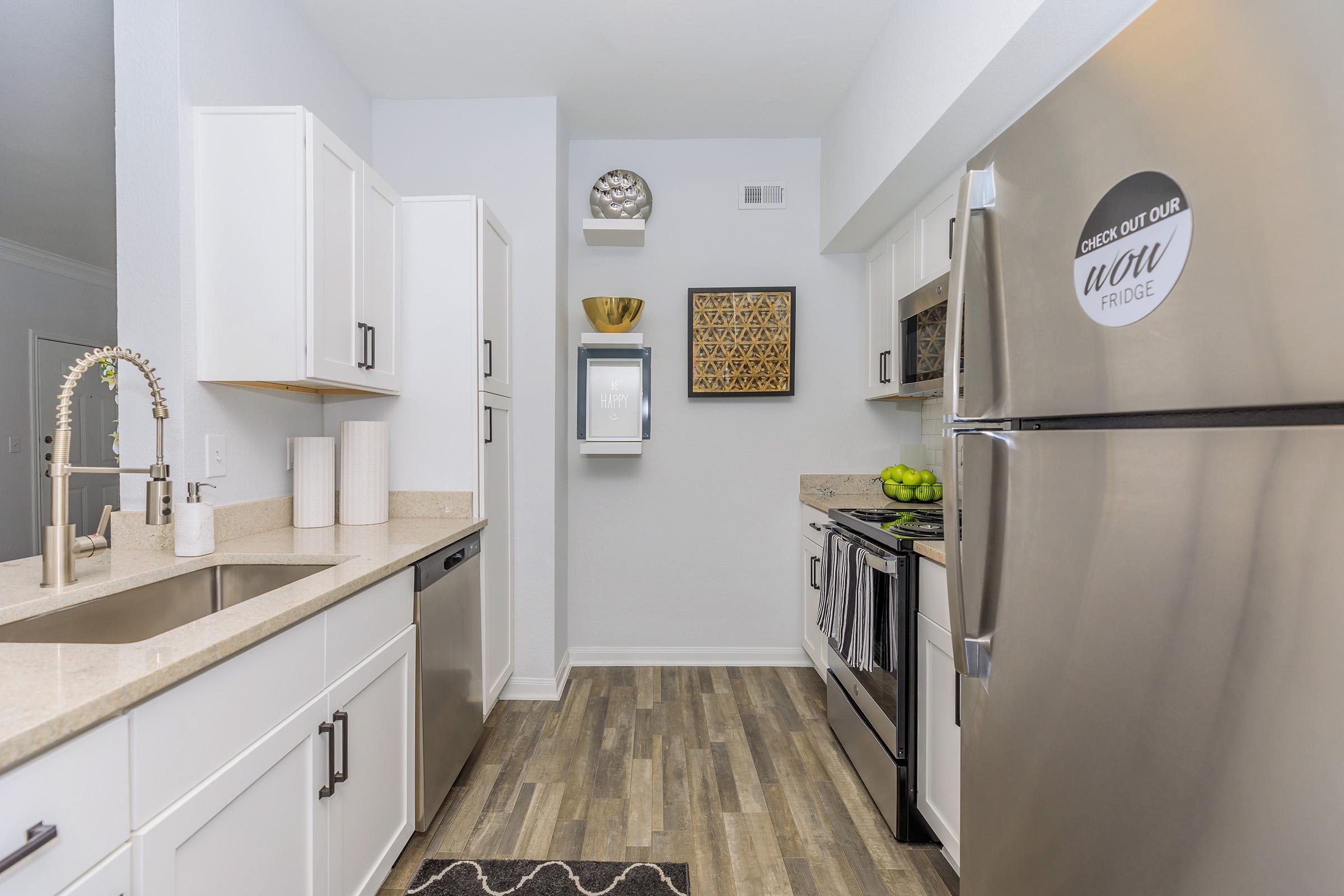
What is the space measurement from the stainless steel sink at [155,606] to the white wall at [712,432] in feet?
6.06

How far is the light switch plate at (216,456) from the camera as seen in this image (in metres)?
1.94

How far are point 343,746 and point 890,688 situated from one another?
1.56m

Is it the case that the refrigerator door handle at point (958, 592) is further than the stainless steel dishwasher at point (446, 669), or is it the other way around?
the stainless steel dishwasher at point (446, 669)

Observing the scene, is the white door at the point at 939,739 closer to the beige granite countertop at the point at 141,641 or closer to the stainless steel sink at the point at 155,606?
the beige granite countertop at the point at 141,641

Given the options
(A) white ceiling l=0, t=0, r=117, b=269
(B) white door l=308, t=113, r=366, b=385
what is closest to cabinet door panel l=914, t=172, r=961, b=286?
(B) white door l=308, t=113, r=366, b=385

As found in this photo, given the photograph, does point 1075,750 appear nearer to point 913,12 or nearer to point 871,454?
point 913,12

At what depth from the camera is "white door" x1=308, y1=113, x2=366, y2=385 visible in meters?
1.90

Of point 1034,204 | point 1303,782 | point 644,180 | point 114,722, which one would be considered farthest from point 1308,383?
A: point 644,180

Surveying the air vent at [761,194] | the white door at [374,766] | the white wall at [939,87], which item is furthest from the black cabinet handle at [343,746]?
the air vent at [761,194]

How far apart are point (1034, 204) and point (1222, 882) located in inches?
30.9

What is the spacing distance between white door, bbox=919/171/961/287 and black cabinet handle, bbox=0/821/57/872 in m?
2.51

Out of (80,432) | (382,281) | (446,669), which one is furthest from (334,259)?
(80,432)

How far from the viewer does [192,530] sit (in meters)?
1.70

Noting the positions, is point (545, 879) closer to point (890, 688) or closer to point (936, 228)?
point (890, 688)
